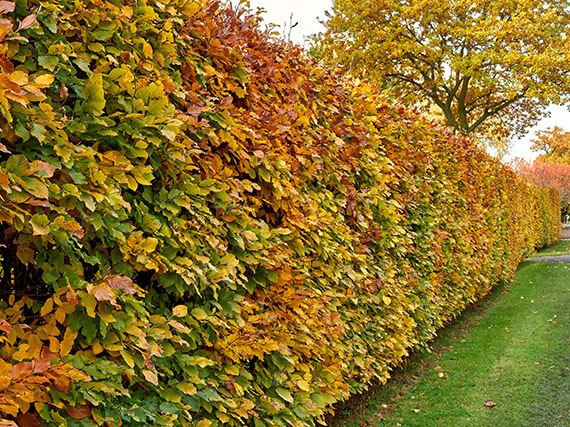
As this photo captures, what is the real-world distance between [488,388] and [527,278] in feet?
29.5

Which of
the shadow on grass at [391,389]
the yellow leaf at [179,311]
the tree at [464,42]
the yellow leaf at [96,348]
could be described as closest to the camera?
the yellow leaf at [96,348]

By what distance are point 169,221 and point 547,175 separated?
47.4 meters

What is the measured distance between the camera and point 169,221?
2318 millimetres

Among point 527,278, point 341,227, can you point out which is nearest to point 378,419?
point 341,227

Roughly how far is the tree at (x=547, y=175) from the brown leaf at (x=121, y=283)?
45.1 metres

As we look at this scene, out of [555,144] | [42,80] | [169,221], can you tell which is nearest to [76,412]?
[169,221]

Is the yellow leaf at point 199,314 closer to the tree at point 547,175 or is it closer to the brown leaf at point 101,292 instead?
the brown leaf at point 101,292

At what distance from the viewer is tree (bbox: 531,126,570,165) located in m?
63.3

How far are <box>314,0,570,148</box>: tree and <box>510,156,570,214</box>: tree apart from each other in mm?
18778

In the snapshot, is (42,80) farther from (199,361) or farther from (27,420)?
(199,361)

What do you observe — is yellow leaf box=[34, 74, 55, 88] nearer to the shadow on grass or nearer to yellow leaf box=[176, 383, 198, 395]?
yellow leaf box=[176, 383, 198, 395]

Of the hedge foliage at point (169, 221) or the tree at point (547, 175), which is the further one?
the tree at point (547, 175)

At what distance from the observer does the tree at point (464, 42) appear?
23703 mm

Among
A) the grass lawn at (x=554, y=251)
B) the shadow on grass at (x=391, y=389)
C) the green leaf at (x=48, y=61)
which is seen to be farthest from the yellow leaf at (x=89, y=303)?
the grass lawn at (x=554, y=251)
